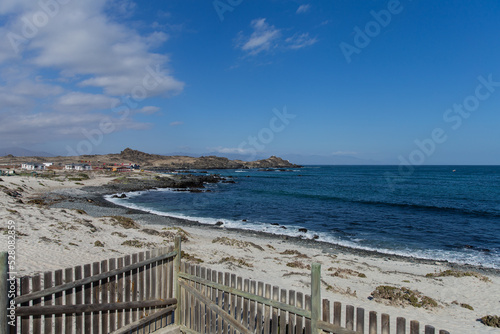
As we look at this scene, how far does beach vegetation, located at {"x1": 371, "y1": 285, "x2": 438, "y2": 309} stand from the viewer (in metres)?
9.91

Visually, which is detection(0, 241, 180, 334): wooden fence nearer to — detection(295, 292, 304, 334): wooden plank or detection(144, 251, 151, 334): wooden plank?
detection(144, 251, 151, 334): wooden plank

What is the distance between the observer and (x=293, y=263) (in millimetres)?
14039

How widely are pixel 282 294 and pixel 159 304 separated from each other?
2868mm

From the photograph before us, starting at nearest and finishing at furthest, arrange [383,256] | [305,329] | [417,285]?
[305,329]
[417,285]
[383,256]

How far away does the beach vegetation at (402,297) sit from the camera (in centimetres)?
991

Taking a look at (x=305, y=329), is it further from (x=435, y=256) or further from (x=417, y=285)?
(x=435, y=256)

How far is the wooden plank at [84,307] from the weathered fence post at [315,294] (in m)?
3.38

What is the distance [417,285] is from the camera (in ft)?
40.5

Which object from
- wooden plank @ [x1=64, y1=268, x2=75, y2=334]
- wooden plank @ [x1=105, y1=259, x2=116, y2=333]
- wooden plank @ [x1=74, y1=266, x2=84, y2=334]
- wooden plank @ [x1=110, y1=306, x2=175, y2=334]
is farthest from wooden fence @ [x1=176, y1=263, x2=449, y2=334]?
wooden plank @ [x1=64, y1=268, x2=75, y2=334]

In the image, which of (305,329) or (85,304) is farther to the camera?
(85,304)

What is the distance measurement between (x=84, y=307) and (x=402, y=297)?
9.78m

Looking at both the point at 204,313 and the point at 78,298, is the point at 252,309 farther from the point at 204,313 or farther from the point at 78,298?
the point at 78,298

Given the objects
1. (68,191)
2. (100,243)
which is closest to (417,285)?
(100,243)

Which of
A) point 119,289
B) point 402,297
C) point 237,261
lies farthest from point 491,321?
point 119,289
